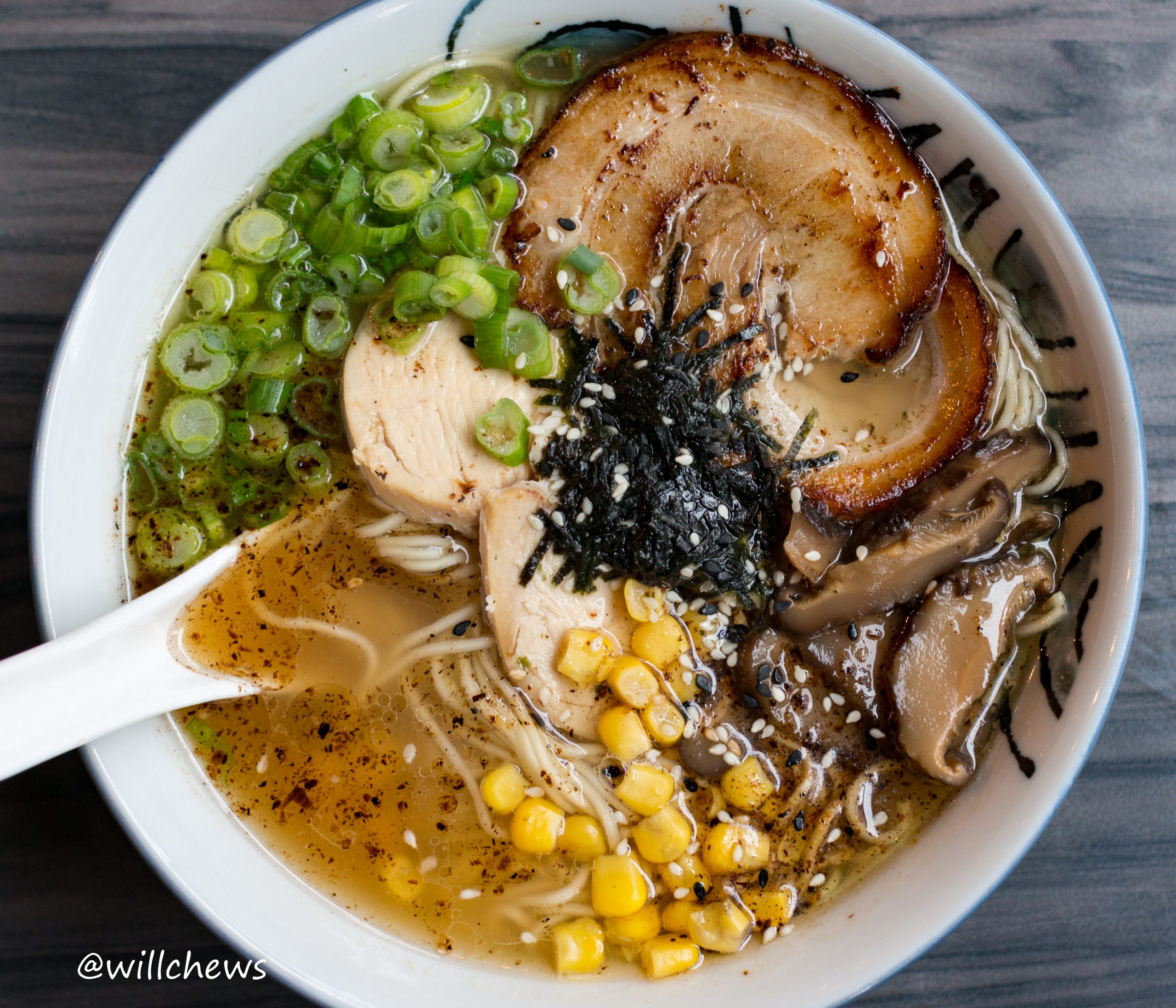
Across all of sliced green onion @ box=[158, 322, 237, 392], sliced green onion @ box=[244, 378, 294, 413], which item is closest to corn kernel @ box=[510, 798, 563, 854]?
sliced green onion @ box=[244, 378, 294, 413]

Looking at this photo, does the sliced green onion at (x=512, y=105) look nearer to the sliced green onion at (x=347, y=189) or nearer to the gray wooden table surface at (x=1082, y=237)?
the sliced green onion at (x=347, y=189)

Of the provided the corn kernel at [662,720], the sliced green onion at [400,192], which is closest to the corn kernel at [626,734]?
the corn kernel at [662,720]

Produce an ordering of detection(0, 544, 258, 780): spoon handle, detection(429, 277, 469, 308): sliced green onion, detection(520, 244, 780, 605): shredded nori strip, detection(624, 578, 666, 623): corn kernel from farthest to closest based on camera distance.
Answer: detection(624, 578, 666, 623): corn kernel
detection(520, 244, 780, 605): shredded nori strip
detection(429, 277, 469, 308): sliced green onion
detection(0, 544, 258, 780): spoon handle

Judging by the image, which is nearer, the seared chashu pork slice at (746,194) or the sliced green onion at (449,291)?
the sliced green onion at (449,291)

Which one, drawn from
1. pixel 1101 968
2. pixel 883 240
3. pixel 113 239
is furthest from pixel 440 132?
pixel 1101 968

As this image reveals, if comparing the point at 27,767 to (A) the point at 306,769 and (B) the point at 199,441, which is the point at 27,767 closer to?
(A) the point at 306,769

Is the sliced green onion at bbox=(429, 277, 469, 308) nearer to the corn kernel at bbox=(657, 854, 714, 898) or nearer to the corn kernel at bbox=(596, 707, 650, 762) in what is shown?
the corn kernel at bbox=(596, 707, 650, 762)
